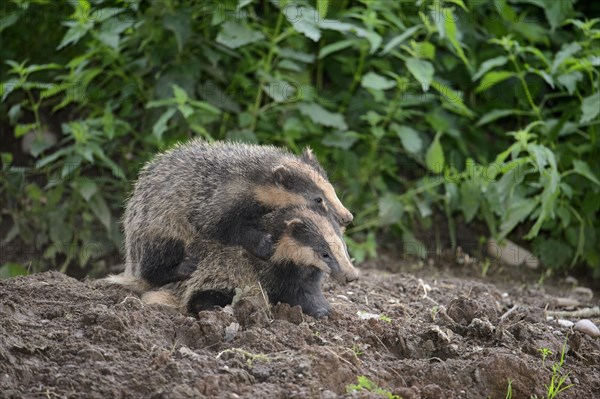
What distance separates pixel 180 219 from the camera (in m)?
6.18

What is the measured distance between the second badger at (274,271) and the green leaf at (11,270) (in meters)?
3.19

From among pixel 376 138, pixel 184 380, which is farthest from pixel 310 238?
pixel 376 138

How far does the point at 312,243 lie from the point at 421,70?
331 centimetres

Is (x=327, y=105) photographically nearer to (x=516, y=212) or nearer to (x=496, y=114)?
(x=496, y=114)

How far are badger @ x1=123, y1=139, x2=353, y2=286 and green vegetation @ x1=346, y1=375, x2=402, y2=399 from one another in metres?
1.44

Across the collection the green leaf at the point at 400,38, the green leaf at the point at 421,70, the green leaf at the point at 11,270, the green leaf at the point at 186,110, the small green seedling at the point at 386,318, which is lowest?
the green leaf at the point at 11,270

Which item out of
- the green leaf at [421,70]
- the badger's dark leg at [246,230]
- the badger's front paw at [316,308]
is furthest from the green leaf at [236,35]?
the badger's front paw at [316,308]

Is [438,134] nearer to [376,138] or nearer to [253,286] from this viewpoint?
[376,138]

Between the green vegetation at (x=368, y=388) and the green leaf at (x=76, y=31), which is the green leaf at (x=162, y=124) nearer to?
the green leaf at (x=76, y=31)

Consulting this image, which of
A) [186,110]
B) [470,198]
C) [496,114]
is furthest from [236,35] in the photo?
[470,198]

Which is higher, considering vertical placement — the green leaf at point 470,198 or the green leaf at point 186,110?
the green leaf at point 186,110

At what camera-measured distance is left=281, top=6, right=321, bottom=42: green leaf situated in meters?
8.12

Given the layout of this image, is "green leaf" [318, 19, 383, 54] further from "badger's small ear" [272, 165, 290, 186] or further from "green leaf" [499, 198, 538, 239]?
"badger's small ear" [272, 165, 290, 186]

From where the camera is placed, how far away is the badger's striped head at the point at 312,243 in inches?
223
